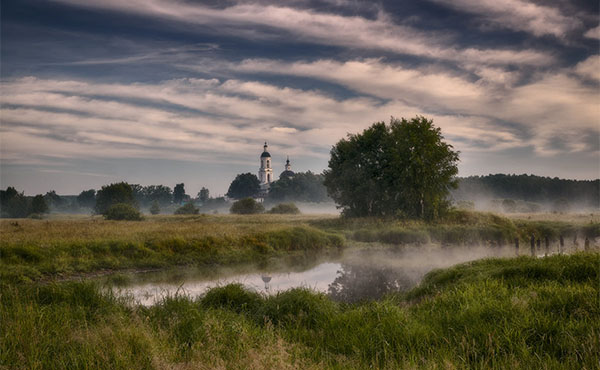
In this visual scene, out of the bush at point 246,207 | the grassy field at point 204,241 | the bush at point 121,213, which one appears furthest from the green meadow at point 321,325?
the bush at point 246,207

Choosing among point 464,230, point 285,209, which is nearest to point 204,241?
point 464,230

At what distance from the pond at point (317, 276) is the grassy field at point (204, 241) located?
7.36 feet

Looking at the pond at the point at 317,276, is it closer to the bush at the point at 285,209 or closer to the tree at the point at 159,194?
the bush at the point at 285,209

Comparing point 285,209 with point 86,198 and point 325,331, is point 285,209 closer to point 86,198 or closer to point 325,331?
point 325,331

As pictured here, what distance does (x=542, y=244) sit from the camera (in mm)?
36156

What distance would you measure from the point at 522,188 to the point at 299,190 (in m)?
73.3

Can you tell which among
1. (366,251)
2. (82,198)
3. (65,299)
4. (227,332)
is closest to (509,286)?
(227,332)

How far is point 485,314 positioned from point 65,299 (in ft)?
30.3

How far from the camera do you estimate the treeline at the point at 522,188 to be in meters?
122

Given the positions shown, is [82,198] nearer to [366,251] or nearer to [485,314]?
[366,251]

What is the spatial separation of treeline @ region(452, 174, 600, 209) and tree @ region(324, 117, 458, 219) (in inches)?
3098

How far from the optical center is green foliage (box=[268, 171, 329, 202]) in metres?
146

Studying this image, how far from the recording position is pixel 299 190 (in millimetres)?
146000

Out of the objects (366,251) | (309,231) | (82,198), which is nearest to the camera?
(366,251)
